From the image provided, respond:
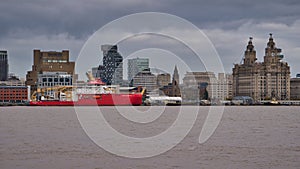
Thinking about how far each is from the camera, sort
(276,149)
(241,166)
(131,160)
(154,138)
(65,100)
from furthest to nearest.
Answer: (65,100)
(154,138)
(276,149)
(131,160)
(241,166)

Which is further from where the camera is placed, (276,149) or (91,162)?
(276,149)

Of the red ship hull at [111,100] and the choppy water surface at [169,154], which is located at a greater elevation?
the red ship hull at [111,100]

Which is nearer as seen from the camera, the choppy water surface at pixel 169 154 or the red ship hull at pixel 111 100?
the choppy water surface at pixel 169 154

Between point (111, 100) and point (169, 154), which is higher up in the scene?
point (111, 100)

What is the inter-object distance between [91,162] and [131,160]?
8.66 ft

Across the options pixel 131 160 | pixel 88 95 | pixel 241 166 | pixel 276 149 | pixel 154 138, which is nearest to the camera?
pixel 241 166

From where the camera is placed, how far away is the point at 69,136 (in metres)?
52.4

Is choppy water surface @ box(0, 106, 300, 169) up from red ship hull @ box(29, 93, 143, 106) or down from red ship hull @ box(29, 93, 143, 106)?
down

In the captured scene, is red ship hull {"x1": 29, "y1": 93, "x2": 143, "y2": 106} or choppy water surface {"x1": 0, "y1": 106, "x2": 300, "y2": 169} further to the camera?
red ship hull {"x1": 29, "y1": 93, "x2": 143, "y2": 106}

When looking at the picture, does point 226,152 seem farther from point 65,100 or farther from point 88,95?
point 65,100

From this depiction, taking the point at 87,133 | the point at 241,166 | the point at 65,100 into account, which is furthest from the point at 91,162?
the point at 65,100

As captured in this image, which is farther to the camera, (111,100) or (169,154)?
(111,100)

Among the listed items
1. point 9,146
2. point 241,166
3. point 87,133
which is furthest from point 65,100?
point 241,166

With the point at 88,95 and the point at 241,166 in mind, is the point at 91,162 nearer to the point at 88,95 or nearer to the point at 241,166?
the point at 241,166
